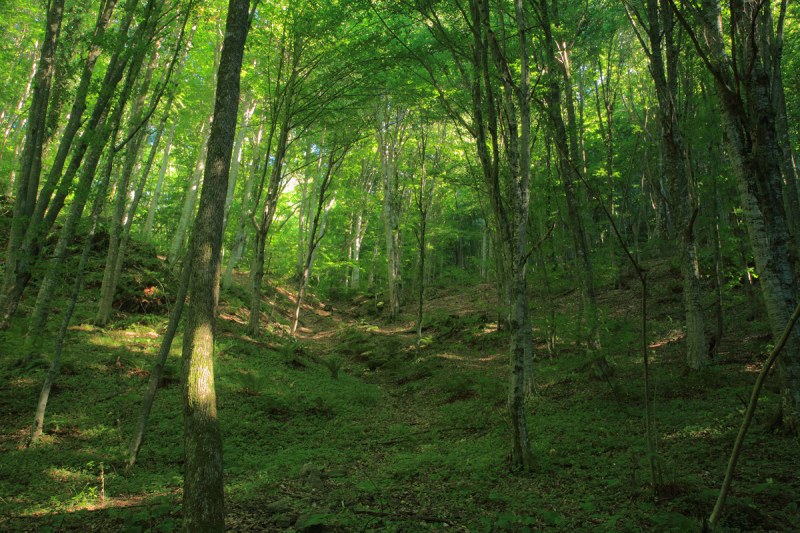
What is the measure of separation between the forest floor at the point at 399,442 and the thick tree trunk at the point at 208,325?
0.61 m

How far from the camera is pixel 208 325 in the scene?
4.01 metres

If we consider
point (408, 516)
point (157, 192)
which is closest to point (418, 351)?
point (408, 516)

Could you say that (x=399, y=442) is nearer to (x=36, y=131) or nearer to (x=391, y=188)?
(x=36, y=131)

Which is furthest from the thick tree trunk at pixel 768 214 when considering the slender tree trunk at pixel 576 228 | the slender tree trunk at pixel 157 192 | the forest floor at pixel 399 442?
the slender tree trunk at pixel 157 192

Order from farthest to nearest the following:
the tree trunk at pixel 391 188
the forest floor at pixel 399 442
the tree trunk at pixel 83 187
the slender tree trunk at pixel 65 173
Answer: the tree trunk at pixel 391 188, the tree trunk at pixel 83 187, the slender tree trunk at pixel 65 173, the forest floor at pixel 399 442

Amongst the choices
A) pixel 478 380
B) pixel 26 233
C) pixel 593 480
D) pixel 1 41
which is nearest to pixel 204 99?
pixel 1 41

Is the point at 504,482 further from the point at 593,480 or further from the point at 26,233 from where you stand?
the point at 26,233

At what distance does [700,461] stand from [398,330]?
43.7 ft

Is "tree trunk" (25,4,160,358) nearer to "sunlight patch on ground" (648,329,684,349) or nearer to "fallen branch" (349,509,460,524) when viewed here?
"fallen branch" (349,509,460,524)

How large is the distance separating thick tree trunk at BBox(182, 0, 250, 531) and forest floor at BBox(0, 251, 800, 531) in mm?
606

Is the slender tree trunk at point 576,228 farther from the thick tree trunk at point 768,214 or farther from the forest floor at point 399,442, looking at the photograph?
the thick tree trunk at point 768,214

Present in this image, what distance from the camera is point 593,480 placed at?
461 cm

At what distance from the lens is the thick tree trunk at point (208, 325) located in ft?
11.2

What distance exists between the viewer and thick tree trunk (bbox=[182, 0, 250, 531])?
342cm
